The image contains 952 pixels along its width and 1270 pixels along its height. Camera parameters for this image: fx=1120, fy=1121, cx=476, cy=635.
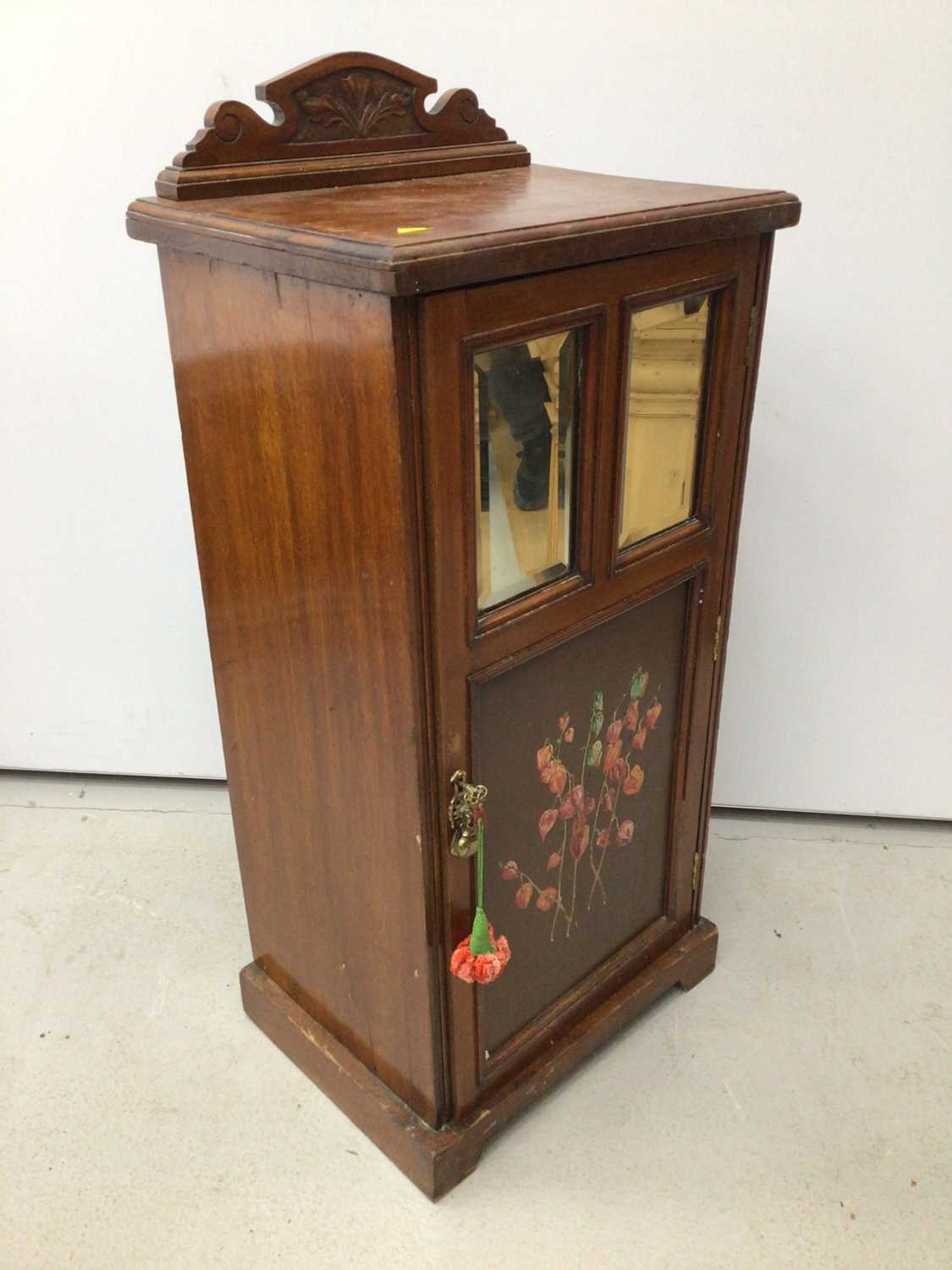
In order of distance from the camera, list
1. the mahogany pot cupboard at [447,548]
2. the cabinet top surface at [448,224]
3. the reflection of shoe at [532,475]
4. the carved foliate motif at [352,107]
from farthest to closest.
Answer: the carved foliate motif at [352,107]
the reflection of shoe at [532,475]
the mahogany pot cupboard at [447,548]
the cabinet top surface at [448,224]

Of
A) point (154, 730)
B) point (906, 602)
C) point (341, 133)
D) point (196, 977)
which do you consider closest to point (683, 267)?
point (341, 133)

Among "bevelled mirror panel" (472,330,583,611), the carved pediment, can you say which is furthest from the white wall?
"bevelled mirror panel" (472,330,583,611)

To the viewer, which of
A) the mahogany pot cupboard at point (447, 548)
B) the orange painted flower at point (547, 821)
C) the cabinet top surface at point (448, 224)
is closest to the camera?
the cabinet top surface at point (448, 224)

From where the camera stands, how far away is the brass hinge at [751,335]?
1356 millimetres

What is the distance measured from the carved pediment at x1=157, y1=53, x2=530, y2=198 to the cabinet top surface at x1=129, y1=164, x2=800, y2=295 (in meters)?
0.02

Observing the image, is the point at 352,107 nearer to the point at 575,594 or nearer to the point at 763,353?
the point at 575,594

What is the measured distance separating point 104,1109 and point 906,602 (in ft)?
5.05

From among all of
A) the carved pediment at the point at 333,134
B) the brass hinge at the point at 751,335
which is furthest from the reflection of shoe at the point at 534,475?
the carved pediment at the point at 333,134

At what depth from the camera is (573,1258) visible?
1408 millimetres

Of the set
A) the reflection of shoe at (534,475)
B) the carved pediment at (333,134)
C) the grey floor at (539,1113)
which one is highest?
the carved pediment at (333,134)

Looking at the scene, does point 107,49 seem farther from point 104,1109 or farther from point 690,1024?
point 690,1024

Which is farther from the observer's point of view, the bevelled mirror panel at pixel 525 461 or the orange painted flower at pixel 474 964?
the orange painted flower at pixel 474 964

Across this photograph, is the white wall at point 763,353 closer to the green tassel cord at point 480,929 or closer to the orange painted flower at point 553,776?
the orange painted flower at point 553,776

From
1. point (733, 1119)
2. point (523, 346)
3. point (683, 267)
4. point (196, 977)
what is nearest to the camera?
point (523, 346)
